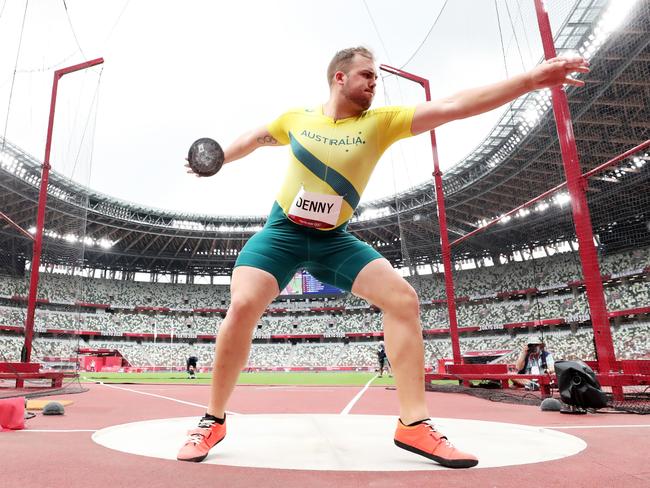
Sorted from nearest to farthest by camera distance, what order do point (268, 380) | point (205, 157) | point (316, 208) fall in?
point (316, 208) < point (205, 157) < point (268, 380)

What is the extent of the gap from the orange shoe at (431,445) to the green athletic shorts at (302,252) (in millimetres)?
759

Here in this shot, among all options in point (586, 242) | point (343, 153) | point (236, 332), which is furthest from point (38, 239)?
point (586, 242)

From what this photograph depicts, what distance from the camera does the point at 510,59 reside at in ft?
25.7

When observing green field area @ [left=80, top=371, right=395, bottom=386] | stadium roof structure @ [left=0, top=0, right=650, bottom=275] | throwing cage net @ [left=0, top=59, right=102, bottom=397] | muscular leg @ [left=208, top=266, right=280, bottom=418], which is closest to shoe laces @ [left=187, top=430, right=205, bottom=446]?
muscular leg @ [left=208, top=266, right=280, bottom=418]

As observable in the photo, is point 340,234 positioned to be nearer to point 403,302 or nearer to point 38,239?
point 403,302

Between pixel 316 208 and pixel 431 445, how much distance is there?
1.20 metres

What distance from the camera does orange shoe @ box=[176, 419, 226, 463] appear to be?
180 cm

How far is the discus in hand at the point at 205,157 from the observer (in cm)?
238

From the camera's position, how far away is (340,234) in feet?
7.61

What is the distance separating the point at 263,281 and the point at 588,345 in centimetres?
2885

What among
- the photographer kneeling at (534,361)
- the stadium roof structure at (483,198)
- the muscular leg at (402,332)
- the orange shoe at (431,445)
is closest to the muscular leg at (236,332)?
the muscular leg at (402,332)

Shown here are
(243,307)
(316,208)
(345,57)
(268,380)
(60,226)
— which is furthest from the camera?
(268,380)

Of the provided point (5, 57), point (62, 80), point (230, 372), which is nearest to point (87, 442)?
point (230, 372)

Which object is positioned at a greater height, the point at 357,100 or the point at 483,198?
the point at 483,198
